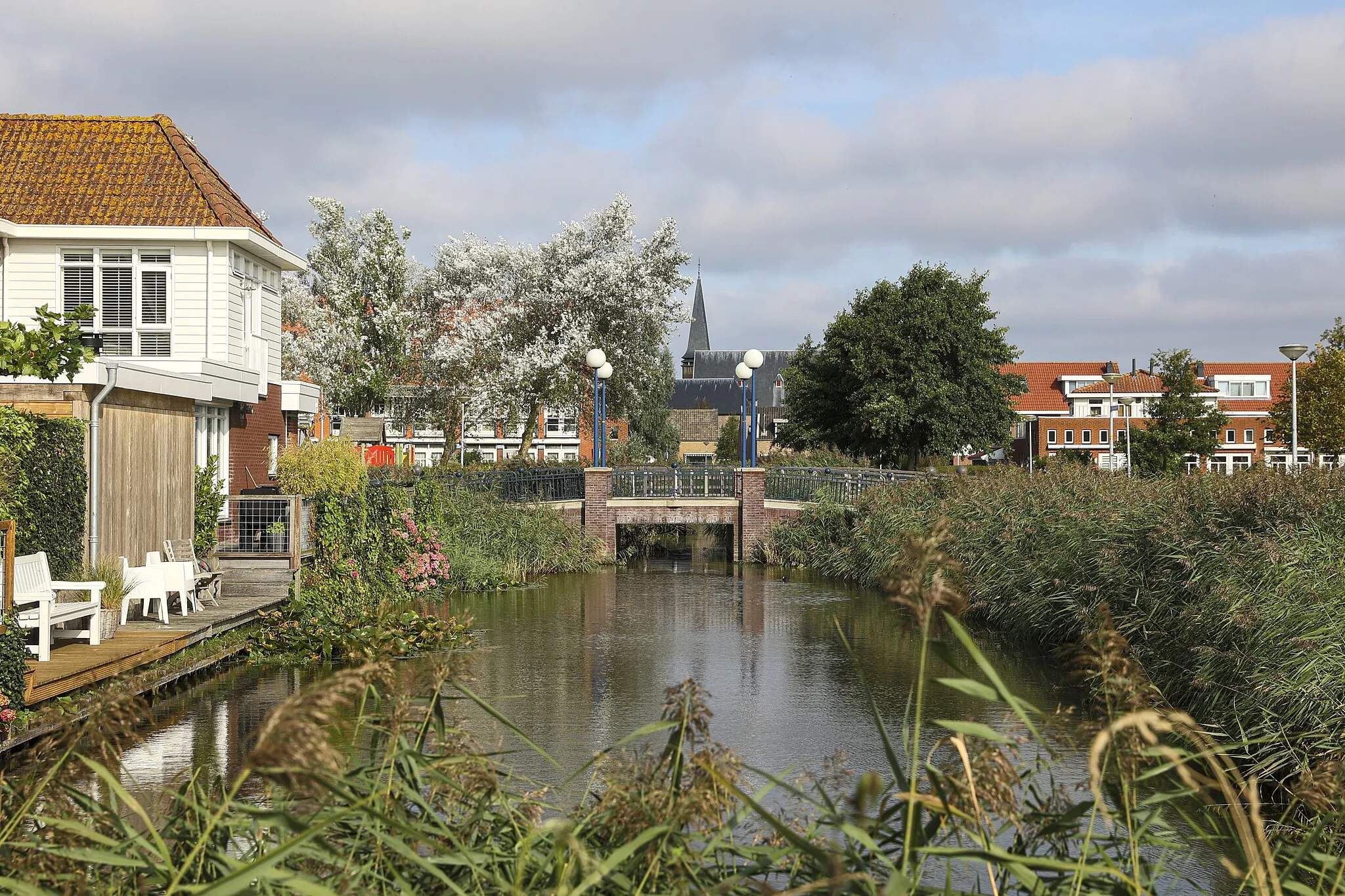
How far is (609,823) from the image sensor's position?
355cm

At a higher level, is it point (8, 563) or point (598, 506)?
point (8, 563)

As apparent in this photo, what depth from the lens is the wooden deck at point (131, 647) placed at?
9016 millimetres

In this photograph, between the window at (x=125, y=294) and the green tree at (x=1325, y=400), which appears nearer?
the window at (x=125, y=294)

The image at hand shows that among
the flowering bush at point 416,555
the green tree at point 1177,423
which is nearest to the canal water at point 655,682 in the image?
the flowering bush at point 416,555

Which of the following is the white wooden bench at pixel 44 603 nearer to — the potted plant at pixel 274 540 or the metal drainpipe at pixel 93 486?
the metal drainpipe at pixel 93 486

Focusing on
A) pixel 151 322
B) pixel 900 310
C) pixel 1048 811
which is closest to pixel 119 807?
pixel 1048 811

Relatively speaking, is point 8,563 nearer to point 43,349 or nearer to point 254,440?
point 43,349

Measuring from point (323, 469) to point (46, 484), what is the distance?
23.9 feet

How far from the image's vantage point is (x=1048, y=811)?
3.81m

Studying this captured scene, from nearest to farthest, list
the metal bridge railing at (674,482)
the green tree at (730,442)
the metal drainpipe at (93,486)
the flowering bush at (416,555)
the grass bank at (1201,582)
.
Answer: the grass bank at (1201,582), the metal drainpipe at (93,486), the flowering bush at (416,555), the metal bridge railing at (674,482), the green tree at (730,442)

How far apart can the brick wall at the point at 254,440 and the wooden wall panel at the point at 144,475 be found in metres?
6.99

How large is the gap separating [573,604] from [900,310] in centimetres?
2826

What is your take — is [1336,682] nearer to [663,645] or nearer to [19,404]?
[663,645]

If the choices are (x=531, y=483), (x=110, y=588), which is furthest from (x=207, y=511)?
(x=531, y=483)
